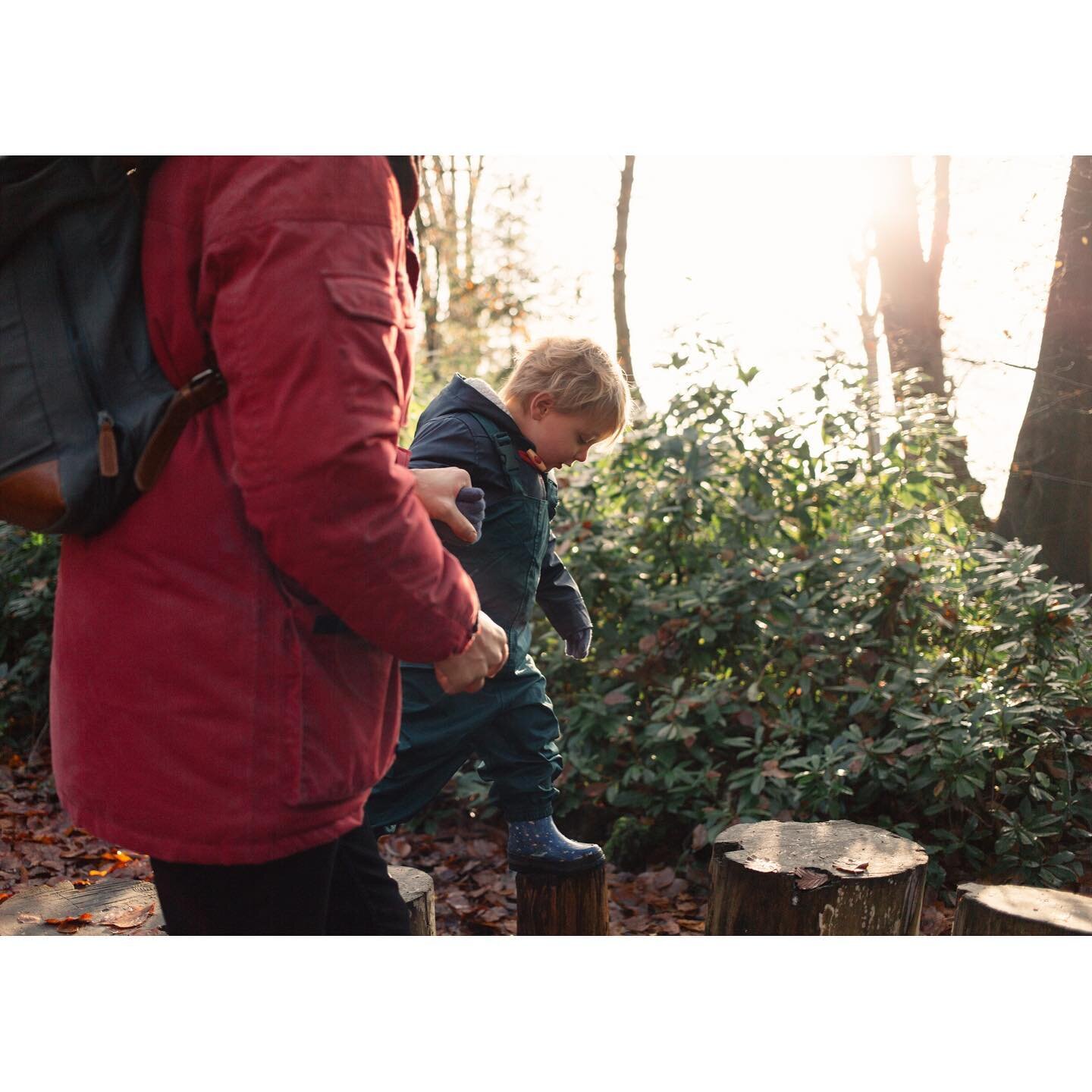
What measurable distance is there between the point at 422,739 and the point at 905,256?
5246mm

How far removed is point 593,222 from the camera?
918cm

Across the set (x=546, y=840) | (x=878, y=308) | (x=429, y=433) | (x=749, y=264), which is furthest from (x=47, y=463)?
(x=878, y=308)

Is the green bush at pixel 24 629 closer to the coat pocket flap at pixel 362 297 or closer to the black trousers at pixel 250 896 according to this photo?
the black trousers at pixel 250 896

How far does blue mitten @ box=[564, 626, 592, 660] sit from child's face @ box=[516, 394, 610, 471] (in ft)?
1.56

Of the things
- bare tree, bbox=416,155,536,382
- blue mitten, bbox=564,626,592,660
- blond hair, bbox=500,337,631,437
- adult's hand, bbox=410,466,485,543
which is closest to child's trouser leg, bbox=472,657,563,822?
blue mitten, bbox=564,626,592,660

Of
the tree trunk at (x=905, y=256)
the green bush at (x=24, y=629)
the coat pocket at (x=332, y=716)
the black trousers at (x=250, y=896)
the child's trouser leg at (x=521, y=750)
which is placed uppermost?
the tree trunk at (x=905, y=256)

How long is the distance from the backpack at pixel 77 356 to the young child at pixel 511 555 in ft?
4.15

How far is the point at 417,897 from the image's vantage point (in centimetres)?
235

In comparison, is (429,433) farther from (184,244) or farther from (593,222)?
(593,222)

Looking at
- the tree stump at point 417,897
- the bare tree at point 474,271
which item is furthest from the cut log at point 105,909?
the bare tree at point 474,271

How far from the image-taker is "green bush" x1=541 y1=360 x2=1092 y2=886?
11.2 ft

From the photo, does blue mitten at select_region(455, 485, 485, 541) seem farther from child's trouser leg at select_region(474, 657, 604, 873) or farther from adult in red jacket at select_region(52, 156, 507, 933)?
child's trouser leg at select_region(474, 657, 604, 873)

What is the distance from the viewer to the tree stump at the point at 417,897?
2336mm
